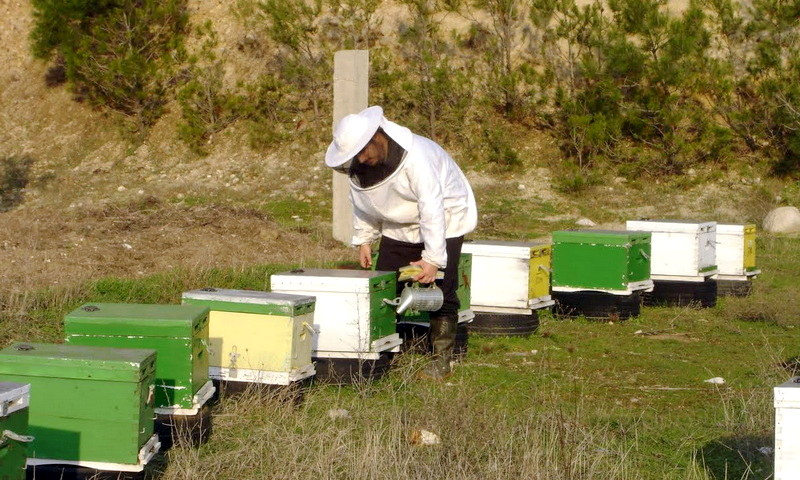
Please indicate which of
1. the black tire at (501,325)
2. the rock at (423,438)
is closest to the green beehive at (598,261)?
the black tire at (501,325)

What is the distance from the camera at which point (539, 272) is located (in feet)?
24.3

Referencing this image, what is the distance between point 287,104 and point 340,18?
1.80 meters

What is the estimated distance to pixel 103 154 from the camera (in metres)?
18.5

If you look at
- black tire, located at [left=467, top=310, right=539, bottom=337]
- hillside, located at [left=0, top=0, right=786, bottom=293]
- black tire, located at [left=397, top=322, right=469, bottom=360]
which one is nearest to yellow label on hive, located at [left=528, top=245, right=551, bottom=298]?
black tire, located at [left=467, top=310, right=539, bottom=337]

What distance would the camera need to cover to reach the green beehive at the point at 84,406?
3.53 m

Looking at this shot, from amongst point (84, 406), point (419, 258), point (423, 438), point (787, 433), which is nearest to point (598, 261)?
point (419, 258)

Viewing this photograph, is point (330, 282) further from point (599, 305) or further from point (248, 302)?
point (599, 305)

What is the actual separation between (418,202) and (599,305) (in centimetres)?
308

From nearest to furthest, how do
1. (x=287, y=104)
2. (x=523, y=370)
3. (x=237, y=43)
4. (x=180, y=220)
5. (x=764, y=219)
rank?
(x=523, y=370), (x=180, y=220), (x=764, y=219), (x=287, y=104), (x=237, y=43)

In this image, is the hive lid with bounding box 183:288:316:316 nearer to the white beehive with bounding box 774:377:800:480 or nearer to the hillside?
the white beehive with bounding box 774:377:800:480

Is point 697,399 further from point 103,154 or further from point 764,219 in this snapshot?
point 103,154

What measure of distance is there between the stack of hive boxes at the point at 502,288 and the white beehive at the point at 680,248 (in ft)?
5.51

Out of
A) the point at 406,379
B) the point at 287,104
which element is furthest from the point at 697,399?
the point at 287,104

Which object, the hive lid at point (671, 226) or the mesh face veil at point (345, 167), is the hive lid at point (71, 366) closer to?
the mesh face veil at point (345, 167)
